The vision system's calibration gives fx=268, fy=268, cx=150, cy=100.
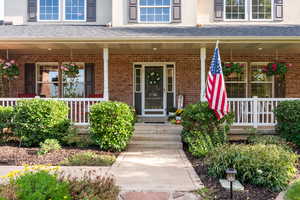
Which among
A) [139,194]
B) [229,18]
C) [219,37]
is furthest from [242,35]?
[139,194]

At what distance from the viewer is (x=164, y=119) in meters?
10.4

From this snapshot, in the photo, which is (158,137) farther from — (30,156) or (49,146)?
(30,156)

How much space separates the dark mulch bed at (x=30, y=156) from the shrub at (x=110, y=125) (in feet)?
0.94

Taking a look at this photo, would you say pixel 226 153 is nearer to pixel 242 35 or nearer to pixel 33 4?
pixel 242 35

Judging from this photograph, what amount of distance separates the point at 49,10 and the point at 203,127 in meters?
7.77

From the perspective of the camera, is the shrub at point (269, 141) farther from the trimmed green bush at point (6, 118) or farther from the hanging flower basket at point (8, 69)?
the hanging flower basket at point (8, 69)

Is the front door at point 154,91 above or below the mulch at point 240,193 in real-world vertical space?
above

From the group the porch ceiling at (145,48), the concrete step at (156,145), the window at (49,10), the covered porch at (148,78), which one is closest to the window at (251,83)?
the covered porch at (148,78)

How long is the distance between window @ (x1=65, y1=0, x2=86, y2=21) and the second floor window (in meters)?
5.62

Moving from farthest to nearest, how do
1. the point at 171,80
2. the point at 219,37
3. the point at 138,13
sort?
the point at 171,80 < the point at 138,13 < the point at 219,37

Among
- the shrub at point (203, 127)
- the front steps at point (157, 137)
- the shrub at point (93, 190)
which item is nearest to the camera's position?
the shrub at point (93, 190)

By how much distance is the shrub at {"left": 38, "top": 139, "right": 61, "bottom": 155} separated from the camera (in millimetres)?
6758

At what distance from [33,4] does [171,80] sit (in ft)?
20.4

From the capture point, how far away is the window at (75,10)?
10648 mm
